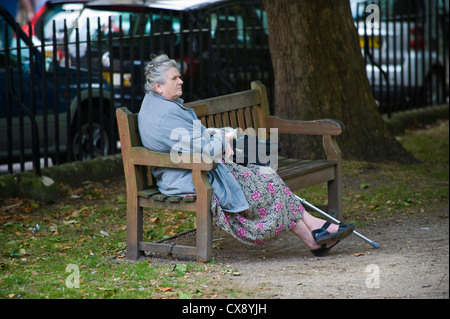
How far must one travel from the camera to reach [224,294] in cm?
424

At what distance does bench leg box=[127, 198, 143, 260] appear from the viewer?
5.14 metres

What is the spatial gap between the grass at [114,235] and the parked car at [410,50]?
7.38 ft

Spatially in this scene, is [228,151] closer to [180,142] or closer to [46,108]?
[180,142]

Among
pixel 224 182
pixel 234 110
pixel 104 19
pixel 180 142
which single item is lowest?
pixel 224 182

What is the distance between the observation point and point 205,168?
4750 millimetres

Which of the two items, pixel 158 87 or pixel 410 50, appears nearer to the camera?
pixel 158 87

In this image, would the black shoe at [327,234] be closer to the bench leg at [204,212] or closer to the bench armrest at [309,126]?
the bench leg at [204,212]

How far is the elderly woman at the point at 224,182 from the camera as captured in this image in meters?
4.87

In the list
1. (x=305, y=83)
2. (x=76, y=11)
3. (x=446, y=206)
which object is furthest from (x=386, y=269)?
(x=76, y=11)

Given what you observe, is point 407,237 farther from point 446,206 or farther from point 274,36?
point 274,36

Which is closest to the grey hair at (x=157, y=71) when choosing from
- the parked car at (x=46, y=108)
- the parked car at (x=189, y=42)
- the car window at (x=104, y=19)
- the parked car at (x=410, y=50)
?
the parked car at (x=46, y=108)

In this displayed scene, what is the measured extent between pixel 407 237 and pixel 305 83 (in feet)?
9.26

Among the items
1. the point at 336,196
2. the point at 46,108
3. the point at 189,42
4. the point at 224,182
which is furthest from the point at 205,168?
the point at 189,42

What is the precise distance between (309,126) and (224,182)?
1545 mm
